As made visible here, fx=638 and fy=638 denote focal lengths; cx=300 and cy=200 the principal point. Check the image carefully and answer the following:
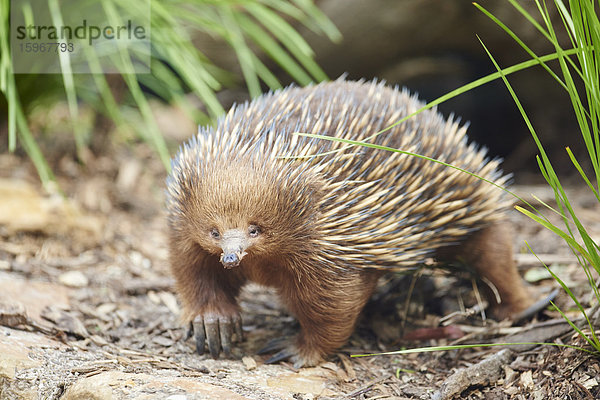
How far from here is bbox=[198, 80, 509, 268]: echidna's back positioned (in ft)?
10.3

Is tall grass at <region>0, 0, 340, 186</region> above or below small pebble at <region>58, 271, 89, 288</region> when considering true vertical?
above

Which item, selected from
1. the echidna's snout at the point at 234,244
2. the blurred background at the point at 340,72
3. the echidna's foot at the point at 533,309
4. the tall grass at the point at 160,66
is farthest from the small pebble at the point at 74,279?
the echidna's foot at the point at 533,309

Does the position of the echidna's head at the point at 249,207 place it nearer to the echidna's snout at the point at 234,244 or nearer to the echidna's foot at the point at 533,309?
the echidna's snout at the point at 234,244

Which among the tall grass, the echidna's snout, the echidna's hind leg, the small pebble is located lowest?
the small pebble

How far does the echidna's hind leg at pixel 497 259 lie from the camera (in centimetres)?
396

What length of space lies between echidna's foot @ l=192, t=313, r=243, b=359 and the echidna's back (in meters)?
0.76

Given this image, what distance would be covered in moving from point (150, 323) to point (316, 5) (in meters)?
3.71

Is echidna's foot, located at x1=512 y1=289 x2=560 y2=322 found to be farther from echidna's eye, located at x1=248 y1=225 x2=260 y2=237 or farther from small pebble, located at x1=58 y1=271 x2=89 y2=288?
small pebble, located at x1=58 y1=271 x2=89 y2=288

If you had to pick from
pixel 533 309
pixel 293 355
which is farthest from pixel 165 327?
pixel 533 309

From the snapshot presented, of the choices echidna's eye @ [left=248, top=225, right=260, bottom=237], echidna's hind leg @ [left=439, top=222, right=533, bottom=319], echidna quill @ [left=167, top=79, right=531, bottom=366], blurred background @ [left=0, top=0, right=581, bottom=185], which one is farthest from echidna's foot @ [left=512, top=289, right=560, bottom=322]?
blurred background @ [left=0, top=0, right=581, bottom=185]

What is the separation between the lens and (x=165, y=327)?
3.94 m

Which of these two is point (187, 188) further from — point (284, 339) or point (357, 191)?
point (284, 339)

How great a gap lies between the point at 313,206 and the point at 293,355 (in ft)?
3.14

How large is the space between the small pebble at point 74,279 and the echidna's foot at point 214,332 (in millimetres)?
1339
